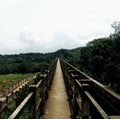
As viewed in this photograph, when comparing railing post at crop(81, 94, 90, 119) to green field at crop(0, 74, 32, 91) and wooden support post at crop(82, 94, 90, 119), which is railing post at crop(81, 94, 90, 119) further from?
green field at crop(0, 74, 32, 91)

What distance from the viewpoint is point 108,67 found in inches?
795

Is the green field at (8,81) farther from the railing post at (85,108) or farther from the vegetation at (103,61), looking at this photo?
the railing post at (85,108)

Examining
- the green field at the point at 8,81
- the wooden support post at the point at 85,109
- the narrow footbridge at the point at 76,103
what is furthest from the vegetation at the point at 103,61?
the green field at the point at 8,81

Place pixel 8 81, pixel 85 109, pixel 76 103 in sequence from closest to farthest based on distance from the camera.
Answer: pixel 85 109
pixel 76 103
pixel 8 81

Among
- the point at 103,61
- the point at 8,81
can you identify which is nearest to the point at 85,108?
the point at 103,61

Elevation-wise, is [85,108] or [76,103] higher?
[85,108]

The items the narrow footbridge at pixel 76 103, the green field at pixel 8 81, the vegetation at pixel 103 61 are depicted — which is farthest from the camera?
the green field at pixel 8 81

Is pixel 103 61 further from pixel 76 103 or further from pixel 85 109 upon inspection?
pixel 85 109

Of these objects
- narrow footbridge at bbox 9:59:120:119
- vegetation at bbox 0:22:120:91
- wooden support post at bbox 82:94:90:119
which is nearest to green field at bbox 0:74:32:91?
vegetation at bbox 0:22:120:91

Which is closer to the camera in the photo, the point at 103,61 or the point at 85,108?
the point at 85,108

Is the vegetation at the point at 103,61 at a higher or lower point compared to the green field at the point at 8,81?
higher

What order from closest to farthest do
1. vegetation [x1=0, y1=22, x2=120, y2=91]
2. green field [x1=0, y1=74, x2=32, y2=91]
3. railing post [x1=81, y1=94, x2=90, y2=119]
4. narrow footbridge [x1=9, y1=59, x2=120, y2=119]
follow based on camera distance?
narrow footbridge [x1=9, y1=59, x2=120, y2=119]
railing post [x1=81, y1=94, x2=90, y2=119]
vegetation [x1=0, y1=22, x2=120, y2=91]
green field [x1=0, y1=74, x2=32, y2=91]

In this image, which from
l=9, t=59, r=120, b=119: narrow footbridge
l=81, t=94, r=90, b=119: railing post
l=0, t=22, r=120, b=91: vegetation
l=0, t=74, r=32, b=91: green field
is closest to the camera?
l=9, t=59, r=120, b=119: narrow footbridge

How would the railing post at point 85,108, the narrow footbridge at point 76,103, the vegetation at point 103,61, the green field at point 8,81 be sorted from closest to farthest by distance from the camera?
the narrow footbridge at point 76,103 → the railing post at point 85,108 → the vegetation at point 103,61 → the green field at point 8,81
